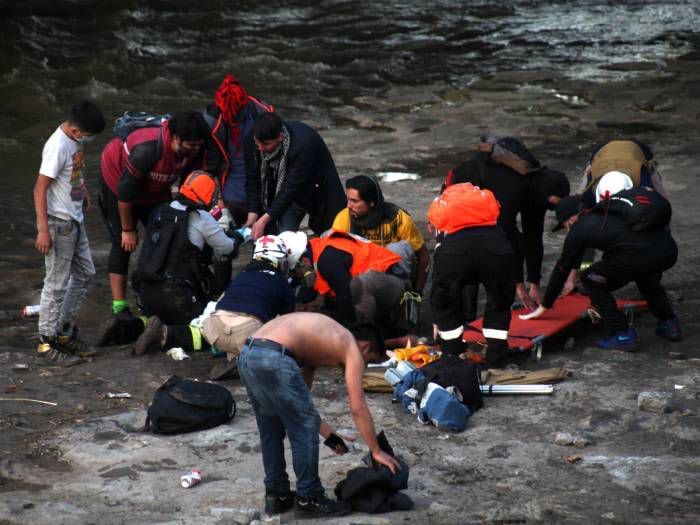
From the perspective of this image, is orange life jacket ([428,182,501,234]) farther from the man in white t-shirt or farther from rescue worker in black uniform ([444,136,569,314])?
the man in white t-shirt

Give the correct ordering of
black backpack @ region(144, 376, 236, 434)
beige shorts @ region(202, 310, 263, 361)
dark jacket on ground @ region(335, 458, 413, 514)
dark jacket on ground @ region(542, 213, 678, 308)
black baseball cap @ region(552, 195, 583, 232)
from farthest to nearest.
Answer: black baseball cap @ region(552, 195, 583, 232), dark jacket on ground @ region(542, 213, 678, 308), beige shorts @ region(202, 310, 263, 361), black backpack @ region(144, 376, 236, 434), dark jacket on ground @ region(335, 458, 413, 514)

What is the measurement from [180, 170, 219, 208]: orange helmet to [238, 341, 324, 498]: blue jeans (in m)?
2.87

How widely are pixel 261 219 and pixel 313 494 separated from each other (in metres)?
3.40

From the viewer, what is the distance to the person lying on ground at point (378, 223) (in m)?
7.81

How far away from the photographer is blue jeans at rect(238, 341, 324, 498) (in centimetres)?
500

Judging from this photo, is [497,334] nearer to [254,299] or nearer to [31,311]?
[254,299]

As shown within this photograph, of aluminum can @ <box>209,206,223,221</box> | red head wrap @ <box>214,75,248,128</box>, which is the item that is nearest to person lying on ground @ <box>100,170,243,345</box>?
aluminum can @ <box>209,206,223,221</box>

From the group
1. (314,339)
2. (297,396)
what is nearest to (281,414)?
(297,396)

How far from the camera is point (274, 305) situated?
6559mm

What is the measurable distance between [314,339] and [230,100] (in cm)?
364

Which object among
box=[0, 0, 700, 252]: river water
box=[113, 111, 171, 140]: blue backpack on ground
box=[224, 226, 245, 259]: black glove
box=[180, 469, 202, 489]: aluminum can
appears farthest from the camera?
box=[0, 0, 700, 252]: river water

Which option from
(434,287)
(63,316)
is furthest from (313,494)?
(63,316)

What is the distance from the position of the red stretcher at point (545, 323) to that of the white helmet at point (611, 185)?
851 millimetres

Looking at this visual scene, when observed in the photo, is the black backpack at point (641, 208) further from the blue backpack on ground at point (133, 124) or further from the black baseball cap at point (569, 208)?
the blue backpack on ground at point (133, 124)
